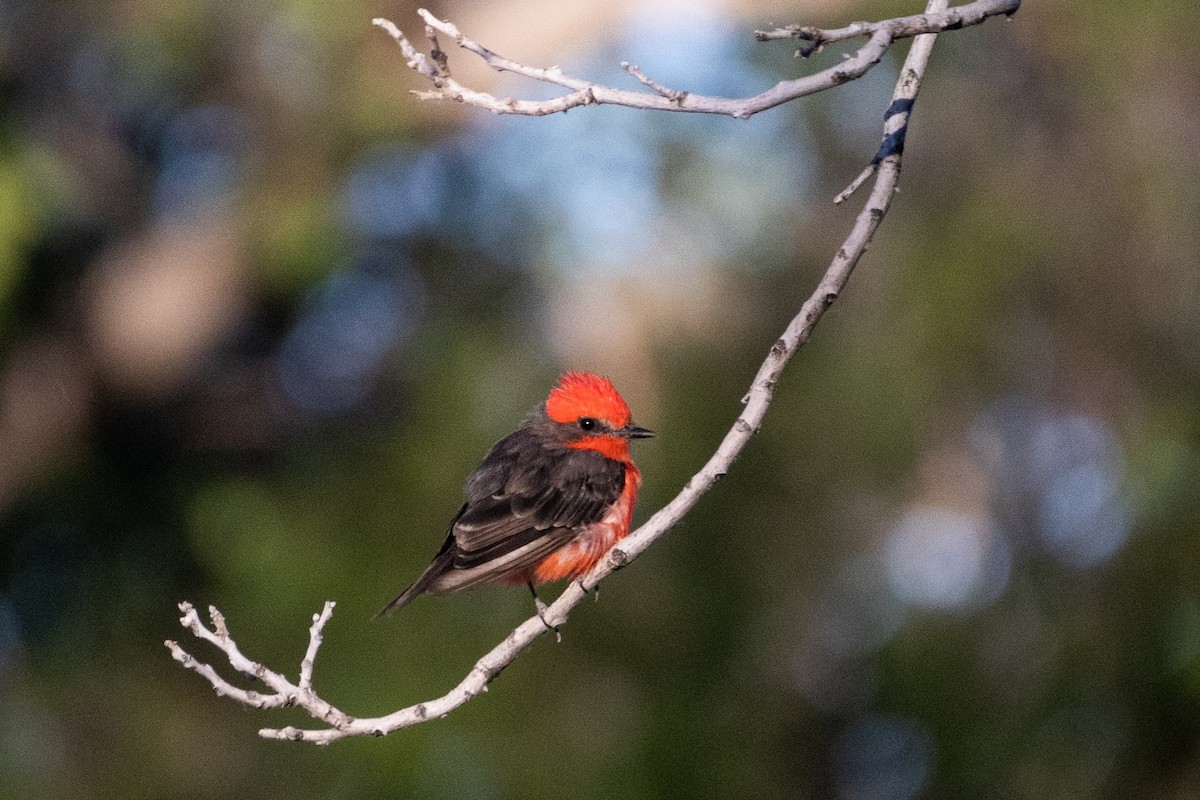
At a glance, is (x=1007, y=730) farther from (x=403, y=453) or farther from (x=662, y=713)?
(x=403, y=453)

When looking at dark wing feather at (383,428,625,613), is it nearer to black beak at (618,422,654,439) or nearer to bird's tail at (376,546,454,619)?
bird's tail at (376,546,454,619)

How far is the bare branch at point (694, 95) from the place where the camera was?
3770 millimetres

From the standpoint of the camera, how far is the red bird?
5.47 meters

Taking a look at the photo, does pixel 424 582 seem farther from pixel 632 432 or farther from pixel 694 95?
pixel 694 95

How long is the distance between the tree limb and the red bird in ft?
3.98

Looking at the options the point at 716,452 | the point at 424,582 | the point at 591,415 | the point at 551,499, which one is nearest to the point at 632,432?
the point at 591,415

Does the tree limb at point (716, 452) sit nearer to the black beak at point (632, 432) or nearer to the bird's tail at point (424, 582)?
the bird's tail at point (424, 582)

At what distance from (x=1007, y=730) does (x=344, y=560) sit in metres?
4.05

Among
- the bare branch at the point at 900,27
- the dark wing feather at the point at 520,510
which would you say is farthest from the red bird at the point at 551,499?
the bare branch at the point at 900,27

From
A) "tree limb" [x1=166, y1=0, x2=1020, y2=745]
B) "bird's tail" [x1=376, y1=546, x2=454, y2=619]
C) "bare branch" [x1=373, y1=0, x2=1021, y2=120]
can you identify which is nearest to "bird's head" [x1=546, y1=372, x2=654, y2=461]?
"bird's tail" [x1=376, y1=546, x2=454, y2=619]

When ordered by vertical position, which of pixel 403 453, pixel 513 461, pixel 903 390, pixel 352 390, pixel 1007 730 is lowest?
pixel 1007 730

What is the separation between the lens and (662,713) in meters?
9.07

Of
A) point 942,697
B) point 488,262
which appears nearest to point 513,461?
point 942,697

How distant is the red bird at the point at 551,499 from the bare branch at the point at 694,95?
1946 mm
